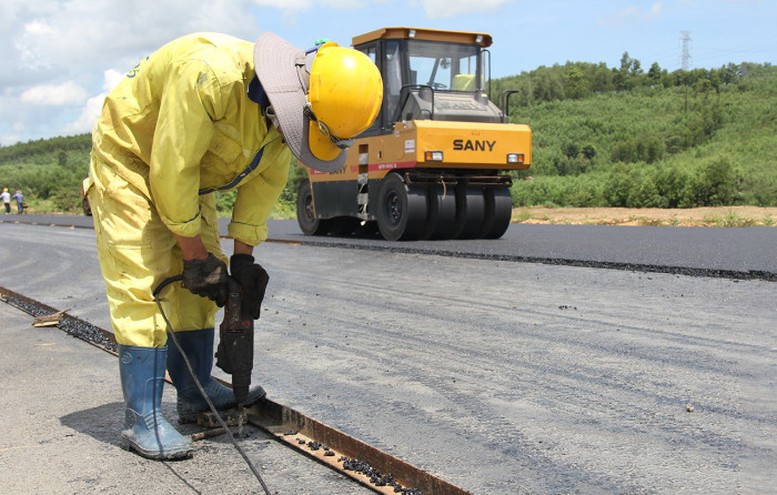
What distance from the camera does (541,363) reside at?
14.4ft

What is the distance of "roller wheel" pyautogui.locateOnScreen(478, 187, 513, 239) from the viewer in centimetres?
1277

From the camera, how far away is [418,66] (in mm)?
12953

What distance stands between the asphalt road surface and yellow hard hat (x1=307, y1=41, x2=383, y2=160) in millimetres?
1153

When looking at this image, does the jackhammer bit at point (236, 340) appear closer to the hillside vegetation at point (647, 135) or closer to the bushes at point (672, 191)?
the bushes at point (672, 191)

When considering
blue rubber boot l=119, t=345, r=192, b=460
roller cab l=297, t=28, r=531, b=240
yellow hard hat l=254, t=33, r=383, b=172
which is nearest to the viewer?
yellow hard hat l=254, t=33, r=383, b=172

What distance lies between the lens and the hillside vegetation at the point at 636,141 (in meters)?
26.6

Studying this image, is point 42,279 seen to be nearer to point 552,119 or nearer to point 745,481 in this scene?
point 745,481

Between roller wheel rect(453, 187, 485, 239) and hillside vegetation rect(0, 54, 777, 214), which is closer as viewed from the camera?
roller wheel rect(453, 187, 485, 239)

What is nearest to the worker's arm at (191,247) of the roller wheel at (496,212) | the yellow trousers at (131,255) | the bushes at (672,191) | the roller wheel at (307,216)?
the yellow trousers at (131,255)

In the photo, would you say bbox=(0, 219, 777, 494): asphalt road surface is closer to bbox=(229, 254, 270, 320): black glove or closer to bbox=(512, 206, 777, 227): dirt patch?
bbox=(229, 254, 270, 320): black glove

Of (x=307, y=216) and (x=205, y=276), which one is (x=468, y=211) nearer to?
(x=307, y=216)

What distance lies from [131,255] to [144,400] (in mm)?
550

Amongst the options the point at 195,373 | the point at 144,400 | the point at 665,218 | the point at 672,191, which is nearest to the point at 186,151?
the point at 144,400

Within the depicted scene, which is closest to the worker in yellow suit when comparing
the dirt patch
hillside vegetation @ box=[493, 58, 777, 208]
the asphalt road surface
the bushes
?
the asphalt road surface
